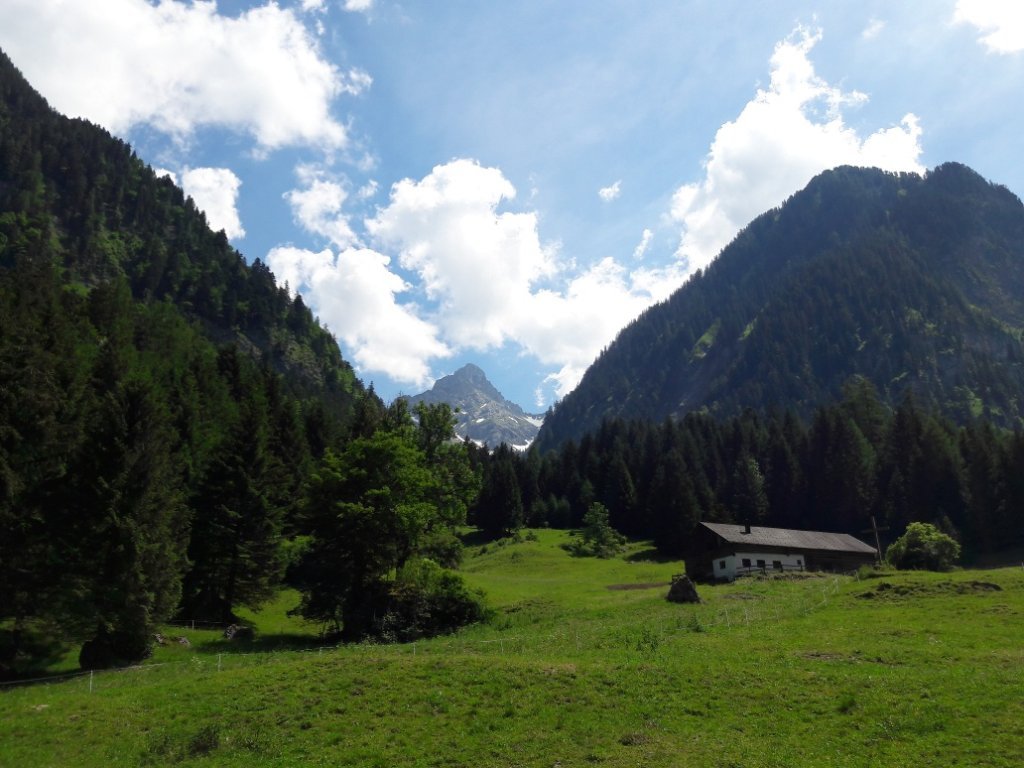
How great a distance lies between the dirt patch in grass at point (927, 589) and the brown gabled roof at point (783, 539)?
27.0 metres

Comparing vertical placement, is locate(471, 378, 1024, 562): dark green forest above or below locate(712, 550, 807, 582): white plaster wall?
above

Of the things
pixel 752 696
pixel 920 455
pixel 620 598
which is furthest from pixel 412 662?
pixel 920 455

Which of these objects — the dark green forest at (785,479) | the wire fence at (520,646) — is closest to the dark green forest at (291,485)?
the dark green forest at (785,479)

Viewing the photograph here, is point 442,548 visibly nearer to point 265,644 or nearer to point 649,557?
point 265,644

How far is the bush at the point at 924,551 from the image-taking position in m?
57.0

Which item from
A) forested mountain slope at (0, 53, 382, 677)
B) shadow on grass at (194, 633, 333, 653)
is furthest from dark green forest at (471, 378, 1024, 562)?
shadow on grass at (194, 633, 333, 653)

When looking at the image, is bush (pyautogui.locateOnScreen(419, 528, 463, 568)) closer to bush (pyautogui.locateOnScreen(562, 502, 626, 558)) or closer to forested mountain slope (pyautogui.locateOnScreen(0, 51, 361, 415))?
bush (pyautogui.locateOnScreen(562, 502, 626, 558))

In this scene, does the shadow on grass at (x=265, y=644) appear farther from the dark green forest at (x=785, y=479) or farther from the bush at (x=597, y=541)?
the bush at (x=597, y=541)

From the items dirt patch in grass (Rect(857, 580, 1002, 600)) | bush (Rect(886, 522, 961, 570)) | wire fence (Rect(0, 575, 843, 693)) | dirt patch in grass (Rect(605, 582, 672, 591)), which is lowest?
dirt patch in grass (Rect(605, 582, 672, 591))

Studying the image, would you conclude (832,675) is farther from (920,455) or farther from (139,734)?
(920,455)

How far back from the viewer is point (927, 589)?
40.8 meters

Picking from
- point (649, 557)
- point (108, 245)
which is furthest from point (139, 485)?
point (108, 245)

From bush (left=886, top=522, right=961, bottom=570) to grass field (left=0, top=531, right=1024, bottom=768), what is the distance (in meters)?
22.4

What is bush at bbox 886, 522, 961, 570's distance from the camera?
57.0m
